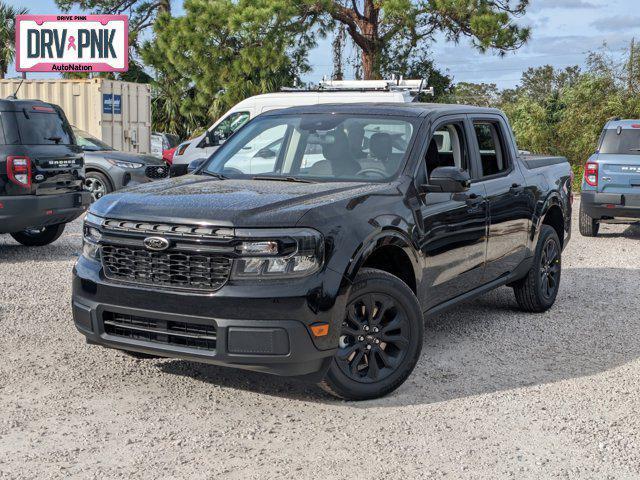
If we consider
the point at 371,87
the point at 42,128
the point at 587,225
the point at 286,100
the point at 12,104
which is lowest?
the point at 587,225

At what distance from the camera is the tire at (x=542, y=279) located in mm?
7512

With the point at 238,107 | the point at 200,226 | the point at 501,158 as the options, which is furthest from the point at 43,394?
the point at 238,107

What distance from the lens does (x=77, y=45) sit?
2869 cm

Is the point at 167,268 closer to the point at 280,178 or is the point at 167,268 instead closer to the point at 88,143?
the point at 280,178

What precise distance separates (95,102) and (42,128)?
406 inches

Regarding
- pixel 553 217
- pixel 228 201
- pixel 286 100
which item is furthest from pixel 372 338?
pixel 286 100

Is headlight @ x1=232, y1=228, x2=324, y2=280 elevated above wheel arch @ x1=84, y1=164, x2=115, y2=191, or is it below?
above

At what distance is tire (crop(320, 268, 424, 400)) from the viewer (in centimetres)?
490

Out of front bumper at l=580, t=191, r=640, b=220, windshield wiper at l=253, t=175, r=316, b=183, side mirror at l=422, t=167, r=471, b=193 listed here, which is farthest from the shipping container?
side mirror at l=422, t=167, r=471, b=193

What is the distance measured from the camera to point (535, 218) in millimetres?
7344

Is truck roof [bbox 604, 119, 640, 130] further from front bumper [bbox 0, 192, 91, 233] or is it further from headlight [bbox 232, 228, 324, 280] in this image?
headlight [bbox 232, 228, 324, 280]

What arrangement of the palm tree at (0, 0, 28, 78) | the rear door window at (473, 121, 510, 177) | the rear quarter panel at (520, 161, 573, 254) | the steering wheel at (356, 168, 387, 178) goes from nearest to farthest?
1. the steering wheel at (356, 168, 387, 178)
2. the rear door window at (473, 121, 510, 177)
3. the rear quarter panel at (520, 161, 573, 254)
4. the palm tree at (0, 0, 28, 78)

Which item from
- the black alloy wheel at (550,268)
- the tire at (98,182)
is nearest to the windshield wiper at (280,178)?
the black alloy wheel at (550,268)

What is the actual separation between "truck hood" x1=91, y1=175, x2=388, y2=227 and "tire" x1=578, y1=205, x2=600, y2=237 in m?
8.79
